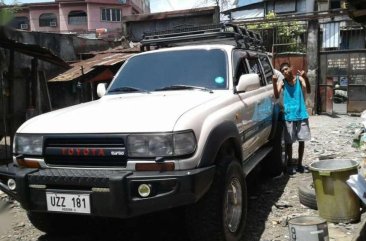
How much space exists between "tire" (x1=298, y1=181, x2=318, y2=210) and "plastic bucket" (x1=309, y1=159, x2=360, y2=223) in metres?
0.43

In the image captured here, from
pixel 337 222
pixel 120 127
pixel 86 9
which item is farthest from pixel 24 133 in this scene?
pixel 86 9

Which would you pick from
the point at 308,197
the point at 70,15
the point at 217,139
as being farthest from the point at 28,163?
the point at 70,15

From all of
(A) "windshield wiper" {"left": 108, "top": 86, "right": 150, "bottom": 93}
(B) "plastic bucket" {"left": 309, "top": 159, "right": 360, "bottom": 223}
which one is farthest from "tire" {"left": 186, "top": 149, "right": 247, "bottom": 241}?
(A) "windshield wiper" {"left": 108, "top": 86, "right": 150, "bottom": 93}

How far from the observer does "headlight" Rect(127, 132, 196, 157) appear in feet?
9.99

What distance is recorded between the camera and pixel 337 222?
4.21 m

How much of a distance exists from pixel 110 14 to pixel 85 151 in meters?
51.9

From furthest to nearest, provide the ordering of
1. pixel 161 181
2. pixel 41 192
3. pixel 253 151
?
pixel 253 151 → pixel 41 192 → pixel 161 181

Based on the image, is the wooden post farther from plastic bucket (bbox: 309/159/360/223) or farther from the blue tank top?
plastic bucket (bbox: 309/159/360/223)

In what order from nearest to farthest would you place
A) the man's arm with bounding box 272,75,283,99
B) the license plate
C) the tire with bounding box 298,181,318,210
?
1. the license plate
2. the tire with bounding box 298,181,318,210
3. the man's arm with bounding box 272,75,283,99

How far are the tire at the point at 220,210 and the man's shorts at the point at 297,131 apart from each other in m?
2.52

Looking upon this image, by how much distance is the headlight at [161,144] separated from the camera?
3.04 m

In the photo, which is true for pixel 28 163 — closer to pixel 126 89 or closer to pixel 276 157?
pixel 126 89

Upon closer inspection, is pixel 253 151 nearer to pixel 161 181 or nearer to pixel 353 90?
pixel 161 181

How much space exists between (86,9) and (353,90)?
43.3 m
